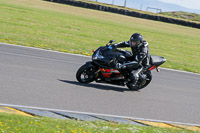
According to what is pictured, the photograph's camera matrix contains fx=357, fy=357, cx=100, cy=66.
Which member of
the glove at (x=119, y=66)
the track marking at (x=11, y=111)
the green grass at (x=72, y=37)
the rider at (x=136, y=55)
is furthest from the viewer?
the green grass at (x=72, y=37)

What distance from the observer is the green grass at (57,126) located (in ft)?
17.3

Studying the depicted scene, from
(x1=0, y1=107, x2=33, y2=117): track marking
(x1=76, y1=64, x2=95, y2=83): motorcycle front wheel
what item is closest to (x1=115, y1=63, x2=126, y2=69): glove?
(x1=76, y1=64, x2=95, y2=83): motorcycle front wheel

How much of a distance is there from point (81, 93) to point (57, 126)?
301 centimetres

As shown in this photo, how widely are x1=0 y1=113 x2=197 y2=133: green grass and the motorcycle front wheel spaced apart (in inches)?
121

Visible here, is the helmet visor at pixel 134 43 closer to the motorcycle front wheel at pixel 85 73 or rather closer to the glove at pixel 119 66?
the glove at pixel 119 66

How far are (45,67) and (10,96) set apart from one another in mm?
3848

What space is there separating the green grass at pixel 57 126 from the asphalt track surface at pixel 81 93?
3.72 feet

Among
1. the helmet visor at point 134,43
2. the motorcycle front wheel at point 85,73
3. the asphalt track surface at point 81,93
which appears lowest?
the asphalt track surface at point 81,93

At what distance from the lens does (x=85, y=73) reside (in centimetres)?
945

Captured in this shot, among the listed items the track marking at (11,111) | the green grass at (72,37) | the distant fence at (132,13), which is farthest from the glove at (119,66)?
the distant fence at (132,13)

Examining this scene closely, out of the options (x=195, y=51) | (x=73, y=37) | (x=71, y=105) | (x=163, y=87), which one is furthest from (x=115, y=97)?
(x=195, y=51)

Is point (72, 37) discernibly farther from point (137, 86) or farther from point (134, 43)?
point (134, 43)

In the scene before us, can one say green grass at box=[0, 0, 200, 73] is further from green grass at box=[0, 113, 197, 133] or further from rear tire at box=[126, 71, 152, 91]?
green grass at box=[0, 113, 197, 133]

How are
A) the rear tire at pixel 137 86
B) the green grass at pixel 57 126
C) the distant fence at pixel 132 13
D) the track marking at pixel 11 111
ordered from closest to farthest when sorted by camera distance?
the green grass at pixel 57 126, the track marking at pixel 11 111, the rear tire at pixel 137 86, the distant fence at pixel 132 13
